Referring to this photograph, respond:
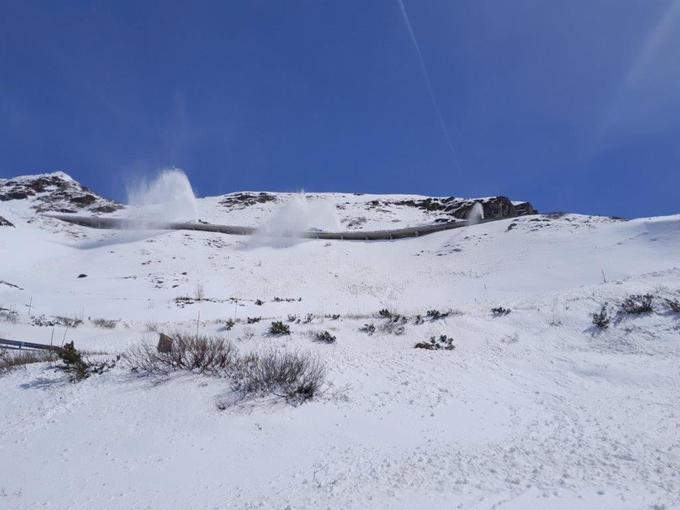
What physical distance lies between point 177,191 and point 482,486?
4409 centimetres

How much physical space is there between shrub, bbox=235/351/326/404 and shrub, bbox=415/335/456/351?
10.2 ft

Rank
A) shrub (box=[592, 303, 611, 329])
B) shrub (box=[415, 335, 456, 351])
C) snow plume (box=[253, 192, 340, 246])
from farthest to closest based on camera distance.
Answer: snow plume (box=[253, 192, 340, 246]) → shrub (box=[592, 303, 611, 329]) → shrub (box=[415, 335, 456, 351])

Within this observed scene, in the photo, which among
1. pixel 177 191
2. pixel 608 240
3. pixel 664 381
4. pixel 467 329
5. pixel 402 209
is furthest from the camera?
pixel 402 209

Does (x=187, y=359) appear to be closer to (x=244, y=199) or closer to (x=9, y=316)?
(x=9, y=316)

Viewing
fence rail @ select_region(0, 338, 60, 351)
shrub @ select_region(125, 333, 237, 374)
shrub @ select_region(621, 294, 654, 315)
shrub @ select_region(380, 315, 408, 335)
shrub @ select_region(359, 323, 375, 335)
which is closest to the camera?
shrub @ select_region(125, 333, 237, 374)

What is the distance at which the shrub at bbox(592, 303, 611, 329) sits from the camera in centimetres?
937

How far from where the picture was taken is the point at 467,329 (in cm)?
1018

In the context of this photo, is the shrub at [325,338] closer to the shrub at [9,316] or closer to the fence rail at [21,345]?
the fence rail at [21,345]

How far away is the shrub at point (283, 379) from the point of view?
607cm

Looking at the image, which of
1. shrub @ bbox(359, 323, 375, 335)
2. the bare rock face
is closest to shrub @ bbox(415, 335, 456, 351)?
shrub @ bbox(359, 323, 375, 335)

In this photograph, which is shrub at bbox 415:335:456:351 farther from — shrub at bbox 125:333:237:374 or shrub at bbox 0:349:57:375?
shrub at bbox 0:349:57:375

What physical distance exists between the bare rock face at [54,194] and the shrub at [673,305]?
4794 centimetres

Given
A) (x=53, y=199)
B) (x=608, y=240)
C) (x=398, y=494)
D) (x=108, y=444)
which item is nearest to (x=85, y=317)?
(x=108, y=444)

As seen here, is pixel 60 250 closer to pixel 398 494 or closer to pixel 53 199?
pixel 53 199
